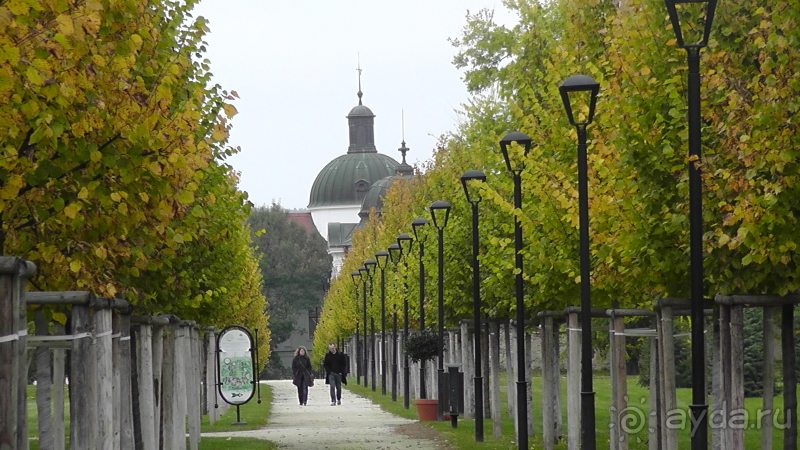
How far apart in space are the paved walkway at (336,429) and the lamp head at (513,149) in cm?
558

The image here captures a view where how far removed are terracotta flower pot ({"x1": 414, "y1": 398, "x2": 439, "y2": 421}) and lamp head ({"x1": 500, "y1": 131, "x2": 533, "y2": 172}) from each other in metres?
12.6

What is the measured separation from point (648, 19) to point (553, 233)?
209 inches

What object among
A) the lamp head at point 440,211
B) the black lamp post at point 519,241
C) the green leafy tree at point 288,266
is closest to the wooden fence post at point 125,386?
the black lamp post at point 519,241

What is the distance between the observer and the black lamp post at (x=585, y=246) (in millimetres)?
15992

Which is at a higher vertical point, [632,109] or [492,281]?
[632,109]

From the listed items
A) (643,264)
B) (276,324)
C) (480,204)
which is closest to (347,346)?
(276,324)

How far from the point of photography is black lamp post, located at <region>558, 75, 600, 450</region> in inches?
630

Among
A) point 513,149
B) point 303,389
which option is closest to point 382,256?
point 303,389

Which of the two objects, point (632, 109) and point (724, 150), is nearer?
point (724, 150)

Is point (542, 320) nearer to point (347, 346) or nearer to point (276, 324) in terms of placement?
point (347, 346)

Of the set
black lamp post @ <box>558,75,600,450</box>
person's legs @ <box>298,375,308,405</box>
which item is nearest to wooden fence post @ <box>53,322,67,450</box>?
black lamp post @ <box>558,75,600,450</box>

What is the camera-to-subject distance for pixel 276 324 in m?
124

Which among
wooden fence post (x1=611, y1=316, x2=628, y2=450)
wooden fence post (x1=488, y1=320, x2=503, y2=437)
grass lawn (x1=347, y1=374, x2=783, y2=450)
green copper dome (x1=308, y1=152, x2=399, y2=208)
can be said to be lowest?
grass lawn (x1=347, y1=374, x2=783, y2=450)

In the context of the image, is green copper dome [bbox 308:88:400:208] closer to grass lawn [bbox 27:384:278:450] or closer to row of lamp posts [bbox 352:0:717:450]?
grass lawn [bbox 27:384:278:450]
